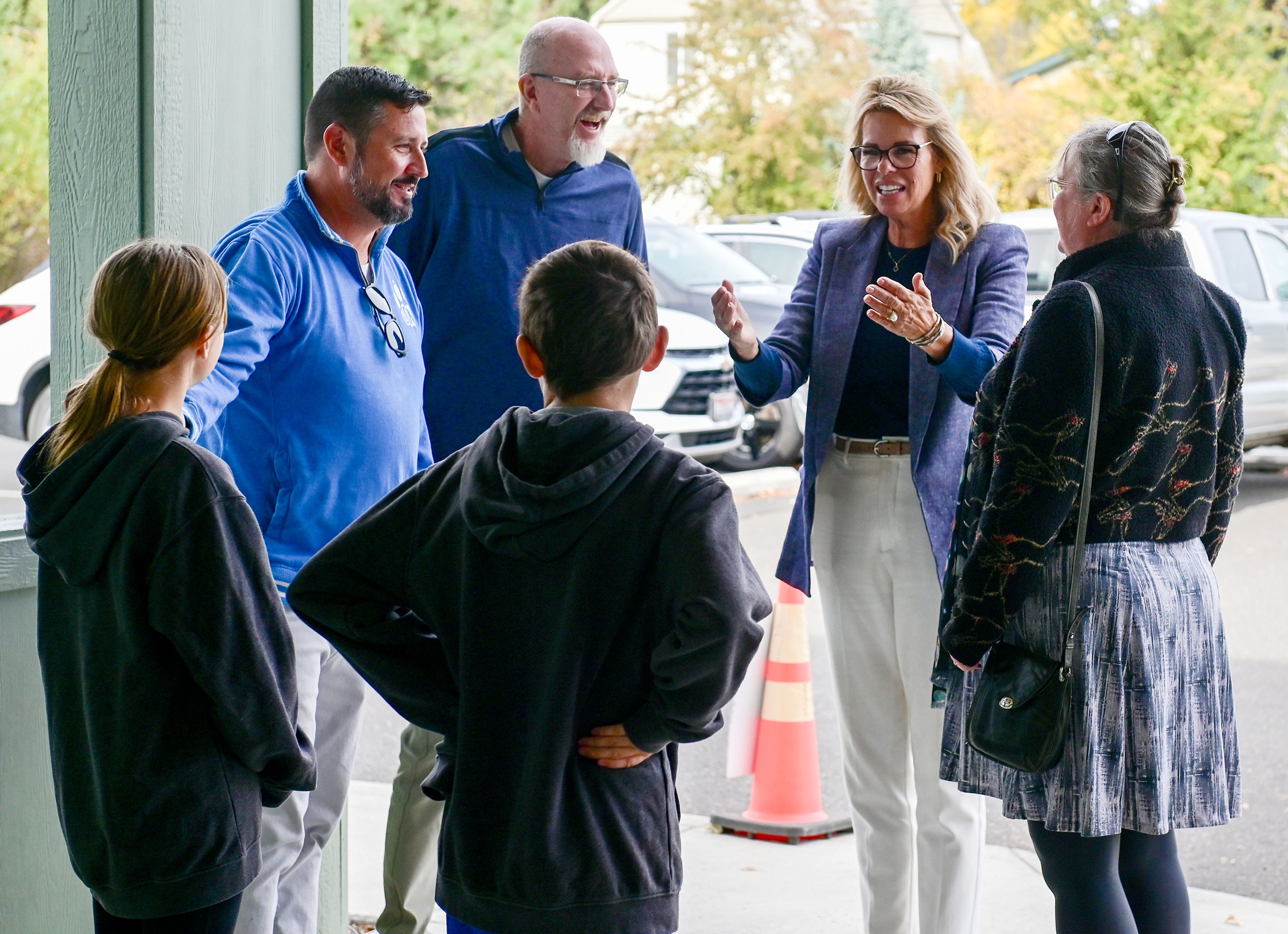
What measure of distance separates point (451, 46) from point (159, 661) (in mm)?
22256

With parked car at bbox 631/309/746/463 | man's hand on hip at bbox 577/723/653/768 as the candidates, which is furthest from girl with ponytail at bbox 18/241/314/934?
parked car at bbox 631/309/746/463

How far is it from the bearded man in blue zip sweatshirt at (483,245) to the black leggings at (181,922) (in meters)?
1.13

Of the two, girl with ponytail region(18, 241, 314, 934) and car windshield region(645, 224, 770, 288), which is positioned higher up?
girl with ponytail region(18, 241, 314, 934)

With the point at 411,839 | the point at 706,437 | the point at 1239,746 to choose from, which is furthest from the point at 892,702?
the point at 706,437

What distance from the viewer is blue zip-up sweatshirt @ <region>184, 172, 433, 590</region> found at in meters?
2.92

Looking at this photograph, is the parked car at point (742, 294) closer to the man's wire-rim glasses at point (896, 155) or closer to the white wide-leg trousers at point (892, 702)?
the man's wire-rim glasses at point (896, 155)

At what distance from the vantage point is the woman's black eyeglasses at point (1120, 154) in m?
2.75

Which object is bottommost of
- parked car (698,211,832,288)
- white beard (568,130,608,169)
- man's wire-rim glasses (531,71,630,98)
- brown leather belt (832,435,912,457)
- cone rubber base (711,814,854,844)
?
cone rubber base (711,814,854,844)

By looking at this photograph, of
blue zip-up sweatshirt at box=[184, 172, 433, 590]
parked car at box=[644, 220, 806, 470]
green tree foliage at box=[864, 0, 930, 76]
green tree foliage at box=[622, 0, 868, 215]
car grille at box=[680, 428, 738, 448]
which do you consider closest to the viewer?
blue zip-up sweatshirt at box=[184, 172, 433, 590]

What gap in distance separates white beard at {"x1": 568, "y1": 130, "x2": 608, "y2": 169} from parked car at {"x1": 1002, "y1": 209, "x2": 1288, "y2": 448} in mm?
8390

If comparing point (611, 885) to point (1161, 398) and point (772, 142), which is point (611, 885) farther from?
point (772, 142)

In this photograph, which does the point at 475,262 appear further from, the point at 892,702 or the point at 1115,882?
the point at 1115,882

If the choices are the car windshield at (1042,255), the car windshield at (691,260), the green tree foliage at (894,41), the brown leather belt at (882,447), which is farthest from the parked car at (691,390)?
the green tree foliage at (894,41)

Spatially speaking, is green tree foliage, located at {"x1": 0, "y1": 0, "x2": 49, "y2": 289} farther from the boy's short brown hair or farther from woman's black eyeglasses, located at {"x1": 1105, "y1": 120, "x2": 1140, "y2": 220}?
woman's black eyeglasses, located at {"x1": 1105, "y1": 120, "x2": 1140, "y2": 220}
